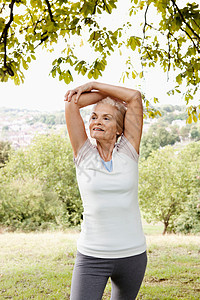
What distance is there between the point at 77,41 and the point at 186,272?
370 centimetres

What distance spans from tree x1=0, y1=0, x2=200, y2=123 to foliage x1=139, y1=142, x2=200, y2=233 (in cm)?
1278

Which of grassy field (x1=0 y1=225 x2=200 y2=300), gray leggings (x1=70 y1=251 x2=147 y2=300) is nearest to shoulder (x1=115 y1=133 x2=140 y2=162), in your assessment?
gray leggings (x1=70 y1=251 x2=147 y2=300)

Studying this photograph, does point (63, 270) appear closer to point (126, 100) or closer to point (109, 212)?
point (109, 212)

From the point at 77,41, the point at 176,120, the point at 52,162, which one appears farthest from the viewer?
the point at 176,120

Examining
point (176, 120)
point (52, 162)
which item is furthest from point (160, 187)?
point (176, 120)

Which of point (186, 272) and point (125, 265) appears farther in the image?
point (186, 272)

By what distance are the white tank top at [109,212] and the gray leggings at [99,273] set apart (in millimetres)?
29

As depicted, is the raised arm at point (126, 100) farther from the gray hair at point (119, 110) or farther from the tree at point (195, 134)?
the tree at point (195, 134)

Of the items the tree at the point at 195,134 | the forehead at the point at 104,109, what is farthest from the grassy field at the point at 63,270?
the tree at the point at 195,134

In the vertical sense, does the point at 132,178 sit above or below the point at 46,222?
above

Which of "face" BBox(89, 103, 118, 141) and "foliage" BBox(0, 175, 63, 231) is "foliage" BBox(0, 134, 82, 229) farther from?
"face" BBox(89, 103, 118, 141)

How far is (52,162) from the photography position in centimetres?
1862

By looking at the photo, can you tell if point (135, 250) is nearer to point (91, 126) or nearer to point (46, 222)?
point (91, 126)

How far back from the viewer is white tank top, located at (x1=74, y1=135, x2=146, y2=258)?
1455 mm
